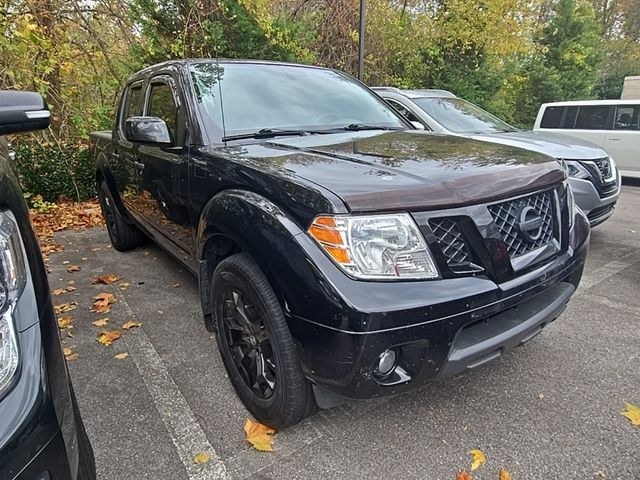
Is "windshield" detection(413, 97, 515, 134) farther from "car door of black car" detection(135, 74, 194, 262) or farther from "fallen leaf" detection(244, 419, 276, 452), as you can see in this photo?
"fallen leaf" detection(244, 419, 276, 452)

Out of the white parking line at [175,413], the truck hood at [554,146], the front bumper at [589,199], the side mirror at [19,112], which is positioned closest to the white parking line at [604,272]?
the front bumper at [589,199]

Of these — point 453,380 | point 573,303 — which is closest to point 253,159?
point 453,380

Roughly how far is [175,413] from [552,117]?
29.9 ft

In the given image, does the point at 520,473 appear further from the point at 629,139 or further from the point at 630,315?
the point at 629,139

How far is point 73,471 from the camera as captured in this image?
118 centimetres

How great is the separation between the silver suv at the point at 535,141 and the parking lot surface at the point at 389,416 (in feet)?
5.86

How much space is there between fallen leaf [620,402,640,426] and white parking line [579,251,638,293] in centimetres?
165

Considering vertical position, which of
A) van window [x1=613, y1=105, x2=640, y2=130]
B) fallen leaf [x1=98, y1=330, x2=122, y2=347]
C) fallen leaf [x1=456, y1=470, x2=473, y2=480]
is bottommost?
fallen leaf [x1=98, y1=330, x2=122, y2=347]

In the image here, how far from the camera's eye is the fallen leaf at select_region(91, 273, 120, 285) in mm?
4195

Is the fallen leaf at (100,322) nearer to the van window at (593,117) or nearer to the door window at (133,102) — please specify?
the door window at (133,102)

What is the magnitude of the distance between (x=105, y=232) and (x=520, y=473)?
575cm

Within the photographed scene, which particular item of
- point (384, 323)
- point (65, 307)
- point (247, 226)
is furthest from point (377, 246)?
point (65, 307)

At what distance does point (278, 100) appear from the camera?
290 centimetres

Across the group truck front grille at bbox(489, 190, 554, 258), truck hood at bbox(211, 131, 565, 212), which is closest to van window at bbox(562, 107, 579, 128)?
truck hood at bbox(211, 131, 565, 212)
